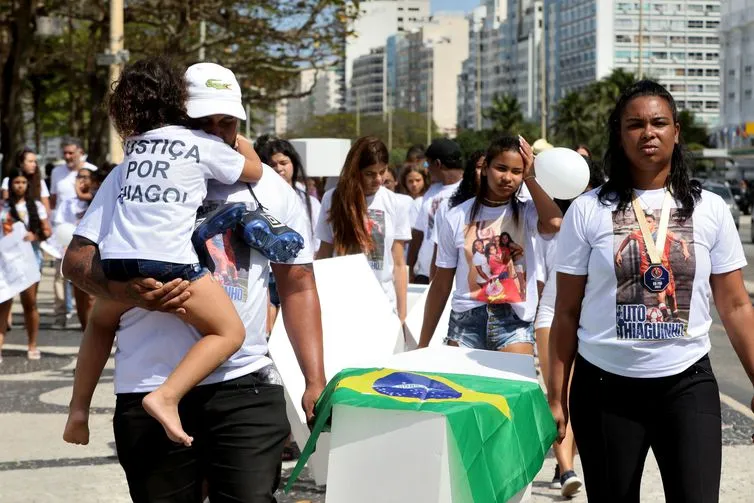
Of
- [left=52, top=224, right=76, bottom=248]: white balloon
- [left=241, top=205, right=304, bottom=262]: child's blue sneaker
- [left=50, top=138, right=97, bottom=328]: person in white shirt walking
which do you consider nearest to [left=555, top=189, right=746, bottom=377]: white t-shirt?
[left=241, top=205, right=304, bottom=262]: child's blue sneaker

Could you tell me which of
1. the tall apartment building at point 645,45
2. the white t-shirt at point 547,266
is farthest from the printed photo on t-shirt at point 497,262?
the tall apartment building at point 645,45

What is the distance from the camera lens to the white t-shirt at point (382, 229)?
7957 millimetres

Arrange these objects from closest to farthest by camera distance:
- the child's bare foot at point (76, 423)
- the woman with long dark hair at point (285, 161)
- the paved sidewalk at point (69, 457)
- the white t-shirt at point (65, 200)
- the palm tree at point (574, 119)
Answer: the child's bare foot at point (76, 423), the paved sidewalk at point (69, 457), the woman with long dark hair at point (285, 161), the white t-shirt at point (65, 200), the palm tree at point (574, 119)

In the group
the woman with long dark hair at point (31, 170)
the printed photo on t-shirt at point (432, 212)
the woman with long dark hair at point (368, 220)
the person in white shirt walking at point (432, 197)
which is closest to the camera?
the woman with long dark hair at point (368, 220)

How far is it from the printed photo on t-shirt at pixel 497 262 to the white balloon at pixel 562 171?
23.6 inches

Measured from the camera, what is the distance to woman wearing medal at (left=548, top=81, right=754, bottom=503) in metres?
4.12

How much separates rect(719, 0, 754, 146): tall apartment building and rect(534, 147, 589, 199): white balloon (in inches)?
5283

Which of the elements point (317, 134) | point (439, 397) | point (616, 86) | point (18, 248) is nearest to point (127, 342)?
point (439, 397)

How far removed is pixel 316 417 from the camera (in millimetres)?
4055

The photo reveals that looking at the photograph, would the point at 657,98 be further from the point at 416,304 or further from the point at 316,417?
the point at 416,304

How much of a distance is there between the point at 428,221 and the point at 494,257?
3785 mm

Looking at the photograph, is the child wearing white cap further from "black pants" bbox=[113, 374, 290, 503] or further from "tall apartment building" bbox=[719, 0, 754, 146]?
"tall apartment building" bbox=[719, 0, 754, 146]

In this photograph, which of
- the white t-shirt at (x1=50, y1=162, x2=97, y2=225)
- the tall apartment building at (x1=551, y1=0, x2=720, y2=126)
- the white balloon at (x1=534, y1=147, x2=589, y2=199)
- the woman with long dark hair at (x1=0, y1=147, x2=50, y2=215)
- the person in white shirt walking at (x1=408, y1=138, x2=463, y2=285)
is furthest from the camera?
the tall apartment building at (x1=551, y1=0, x2=720, y2=126)

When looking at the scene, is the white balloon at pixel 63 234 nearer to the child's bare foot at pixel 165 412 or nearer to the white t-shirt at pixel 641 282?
the white t-shirt at pixel 641 282
